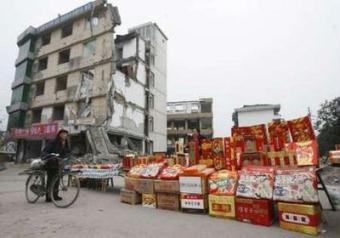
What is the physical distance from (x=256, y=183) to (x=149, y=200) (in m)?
2.36

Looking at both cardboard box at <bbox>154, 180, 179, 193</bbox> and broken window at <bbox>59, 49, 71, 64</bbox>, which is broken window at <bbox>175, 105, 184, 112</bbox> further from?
cardboard box at <bbox>154, 180, 179, 193</bbox>

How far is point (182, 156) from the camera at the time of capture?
7031 mm

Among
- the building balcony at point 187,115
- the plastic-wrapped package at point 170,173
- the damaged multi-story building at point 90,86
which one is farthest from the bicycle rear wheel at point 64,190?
the building balcony at point 187,115

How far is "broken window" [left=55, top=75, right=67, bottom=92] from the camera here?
84.1 feet

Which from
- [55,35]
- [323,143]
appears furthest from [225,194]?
[55,35]

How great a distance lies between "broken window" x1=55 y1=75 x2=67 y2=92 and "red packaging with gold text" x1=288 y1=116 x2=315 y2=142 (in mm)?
23504

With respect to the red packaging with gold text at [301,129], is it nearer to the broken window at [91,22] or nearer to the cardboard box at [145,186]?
the cardboard box at [145,186]

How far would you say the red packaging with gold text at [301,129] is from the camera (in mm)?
4738

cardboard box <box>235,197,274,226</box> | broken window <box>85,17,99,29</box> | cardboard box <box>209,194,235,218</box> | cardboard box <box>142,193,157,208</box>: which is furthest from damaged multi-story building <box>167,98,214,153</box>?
cardboard box <box>235,197,274,226</box>

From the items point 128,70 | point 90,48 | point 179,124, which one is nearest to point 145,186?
point 90,48

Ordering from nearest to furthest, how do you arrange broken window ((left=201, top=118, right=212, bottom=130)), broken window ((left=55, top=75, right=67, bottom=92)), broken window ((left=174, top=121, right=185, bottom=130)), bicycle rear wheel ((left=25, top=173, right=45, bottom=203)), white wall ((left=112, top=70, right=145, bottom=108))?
bicycle rear wheel ((left=25, top=173, right=45, bottom=203))
white wall ((left=112, top=70, right=145, bottom=108))
broken window ((left=55, top=75, right=67, bottom=92))
broken window ((left=201, top=118, right=212, bottom=130))
broken window ((left=174, top=121, right=185, bottom=130))

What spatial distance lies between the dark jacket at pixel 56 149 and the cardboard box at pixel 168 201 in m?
2.29

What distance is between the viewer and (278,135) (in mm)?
5184

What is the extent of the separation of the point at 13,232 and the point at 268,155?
4148 millimetres
